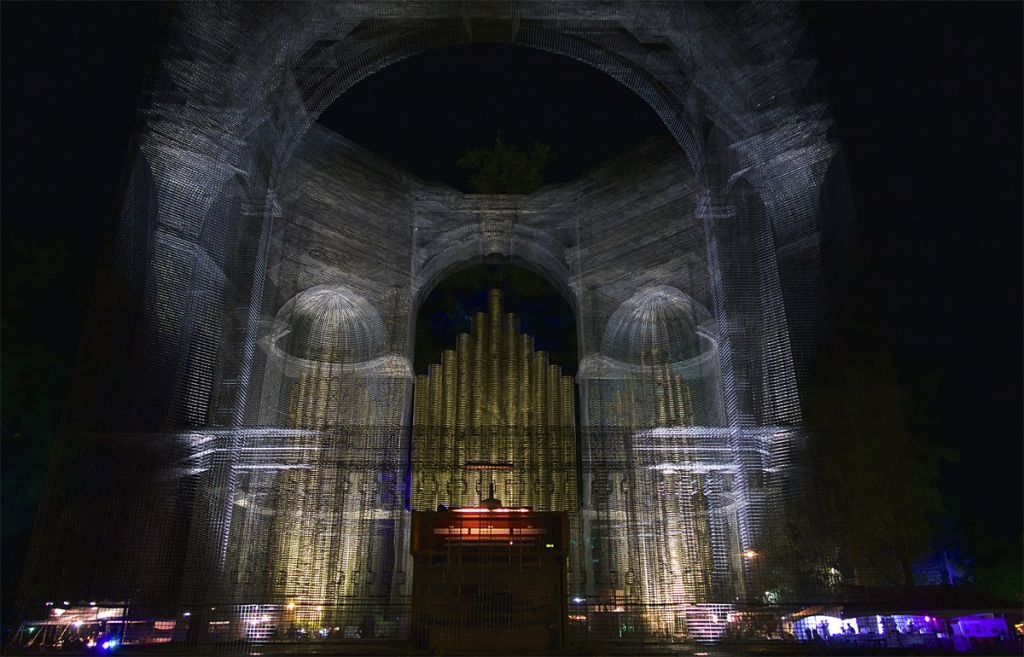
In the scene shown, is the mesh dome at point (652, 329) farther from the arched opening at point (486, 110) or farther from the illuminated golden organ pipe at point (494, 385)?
the arched opening at point (486, 110)

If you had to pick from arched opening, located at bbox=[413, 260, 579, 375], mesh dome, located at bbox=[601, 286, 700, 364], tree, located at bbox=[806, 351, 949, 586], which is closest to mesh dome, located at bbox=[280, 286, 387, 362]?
arched opening, located at bbox=[413, 260, 579, 375]

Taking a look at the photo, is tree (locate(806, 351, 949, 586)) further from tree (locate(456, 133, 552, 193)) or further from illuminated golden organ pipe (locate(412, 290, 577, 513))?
tree (locate(456, 133, 552, 193))

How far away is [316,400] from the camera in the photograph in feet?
48.6

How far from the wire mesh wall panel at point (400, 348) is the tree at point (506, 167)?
2034 millimetres

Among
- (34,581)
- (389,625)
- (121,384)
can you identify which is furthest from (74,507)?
(389,625)

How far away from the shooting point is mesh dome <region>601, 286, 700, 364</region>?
616 inches

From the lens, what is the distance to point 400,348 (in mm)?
14859

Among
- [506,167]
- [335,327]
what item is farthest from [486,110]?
[335,327]

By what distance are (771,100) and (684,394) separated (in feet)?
18.6

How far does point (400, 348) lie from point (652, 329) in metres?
5.31

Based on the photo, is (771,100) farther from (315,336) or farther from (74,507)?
(74,507)

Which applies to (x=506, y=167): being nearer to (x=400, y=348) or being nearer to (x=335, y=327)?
(x=335, y=327)

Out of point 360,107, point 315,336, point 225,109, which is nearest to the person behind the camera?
point 225,109

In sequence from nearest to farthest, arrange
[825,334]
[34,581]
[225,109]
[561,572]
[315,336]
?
[561,572] < [34,581] < [825,334] < [225,109] < [315,336]
